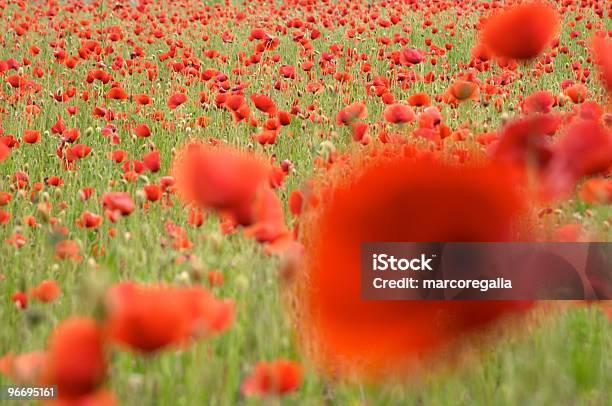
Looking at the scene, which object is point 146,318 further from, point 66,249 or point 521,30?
point 66,249

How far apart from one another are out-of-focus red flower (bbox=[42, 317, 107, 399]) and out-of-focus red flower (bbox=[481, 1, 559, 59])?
1099 mm

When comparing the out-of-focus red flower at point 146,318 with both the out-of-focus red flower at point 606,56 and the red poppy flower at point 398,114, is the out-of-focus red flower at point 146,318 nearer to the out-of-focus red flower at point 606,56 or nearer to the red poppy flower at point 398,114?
the out-of-focus red flower at point 606,56

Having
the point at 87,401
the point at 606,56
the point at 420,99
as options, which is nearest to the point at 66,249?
the point at 87,401

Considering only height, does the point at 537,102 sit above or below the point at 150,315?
above

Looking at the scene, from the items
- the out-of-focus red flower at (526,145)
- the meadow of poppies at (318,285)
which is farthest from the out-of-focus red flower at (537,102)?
the out-of-focus red flower at (526,145)

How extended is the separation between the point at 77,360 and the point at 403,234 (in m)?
0.43

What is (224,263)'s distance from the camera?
70.2 inches

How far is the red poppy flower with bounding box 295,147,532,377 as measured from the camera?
2.81ft

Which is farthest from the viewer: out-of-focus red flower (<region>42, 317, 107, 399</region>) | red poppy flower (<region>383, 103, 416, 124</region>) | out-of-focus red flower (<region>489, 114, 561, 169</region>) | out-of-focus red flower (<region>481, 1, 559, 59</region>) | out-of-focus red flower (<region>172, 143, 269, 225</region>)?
red poppy flower (<region>383, 103, 416, 124</region>)

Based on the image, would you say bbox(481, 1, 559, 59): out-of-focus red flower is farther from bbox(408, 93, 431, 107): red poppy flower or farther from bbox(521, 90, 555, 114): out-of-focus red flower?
bbox(408, 93, 431, 107): red poppy flower

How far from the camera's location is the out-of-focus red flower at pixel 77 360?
2.71 ft

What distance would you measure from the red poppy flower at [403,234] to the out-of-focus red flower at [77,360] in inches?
12.1

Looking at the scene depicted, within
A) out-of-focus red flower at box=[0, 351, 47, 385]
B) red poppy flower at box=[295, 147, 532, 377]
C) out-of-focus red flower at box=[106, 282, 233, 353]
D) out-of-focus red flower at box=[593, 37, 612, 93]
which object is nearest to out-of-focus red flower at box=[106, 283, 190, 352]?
out-of-focus red flower at box=[106, 282, 233, 353]

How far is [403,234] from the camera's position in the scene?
960 millimetres
